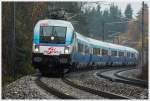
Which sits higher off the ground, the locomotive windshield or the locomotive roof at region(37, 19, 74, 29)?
the locomotive roof at region(37, 19, 74, 29)

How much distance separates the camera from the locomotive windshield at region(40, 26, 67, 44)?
21859mm

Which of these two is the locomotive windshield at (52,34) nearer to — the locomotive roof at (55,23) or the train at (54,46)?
the train at (54,46)

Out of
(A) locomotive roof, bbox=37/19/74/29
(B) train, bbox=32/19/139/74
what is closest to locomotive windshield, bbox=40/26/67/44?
(B) train, bbox=32/19/139/74

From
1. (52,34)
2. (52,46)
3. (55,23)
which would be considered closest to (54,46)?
(52,46)

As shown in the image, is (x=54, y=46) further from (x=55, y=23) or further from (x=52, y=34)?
(x=55, y=23)

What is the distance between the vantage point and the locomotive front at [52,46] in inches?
854

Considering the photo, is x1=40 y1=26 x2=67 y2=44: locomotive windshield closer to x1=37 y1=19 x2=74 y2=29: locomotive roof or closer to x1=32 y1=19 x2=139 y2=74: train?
x1=32 y1=19 x2=139 y2=74: train

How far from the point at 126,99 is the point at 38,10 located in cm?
2392

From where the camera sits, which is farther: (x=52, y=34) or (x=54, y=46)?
(x=52, y=34)

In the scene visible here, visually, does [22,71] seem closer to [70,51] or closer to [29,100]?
[70,51]

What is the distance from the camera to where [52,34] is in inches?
867

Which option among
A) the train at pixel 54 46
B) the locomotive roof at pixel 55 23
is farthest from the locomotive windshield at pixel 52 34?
the locomotive roof at pixel 55 23

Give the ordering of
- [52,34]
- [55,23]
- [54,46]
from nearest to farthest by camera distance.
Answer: [54,46] < [52,34] < [55,23]

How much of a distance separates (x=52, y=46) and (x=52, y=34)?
70 cm
